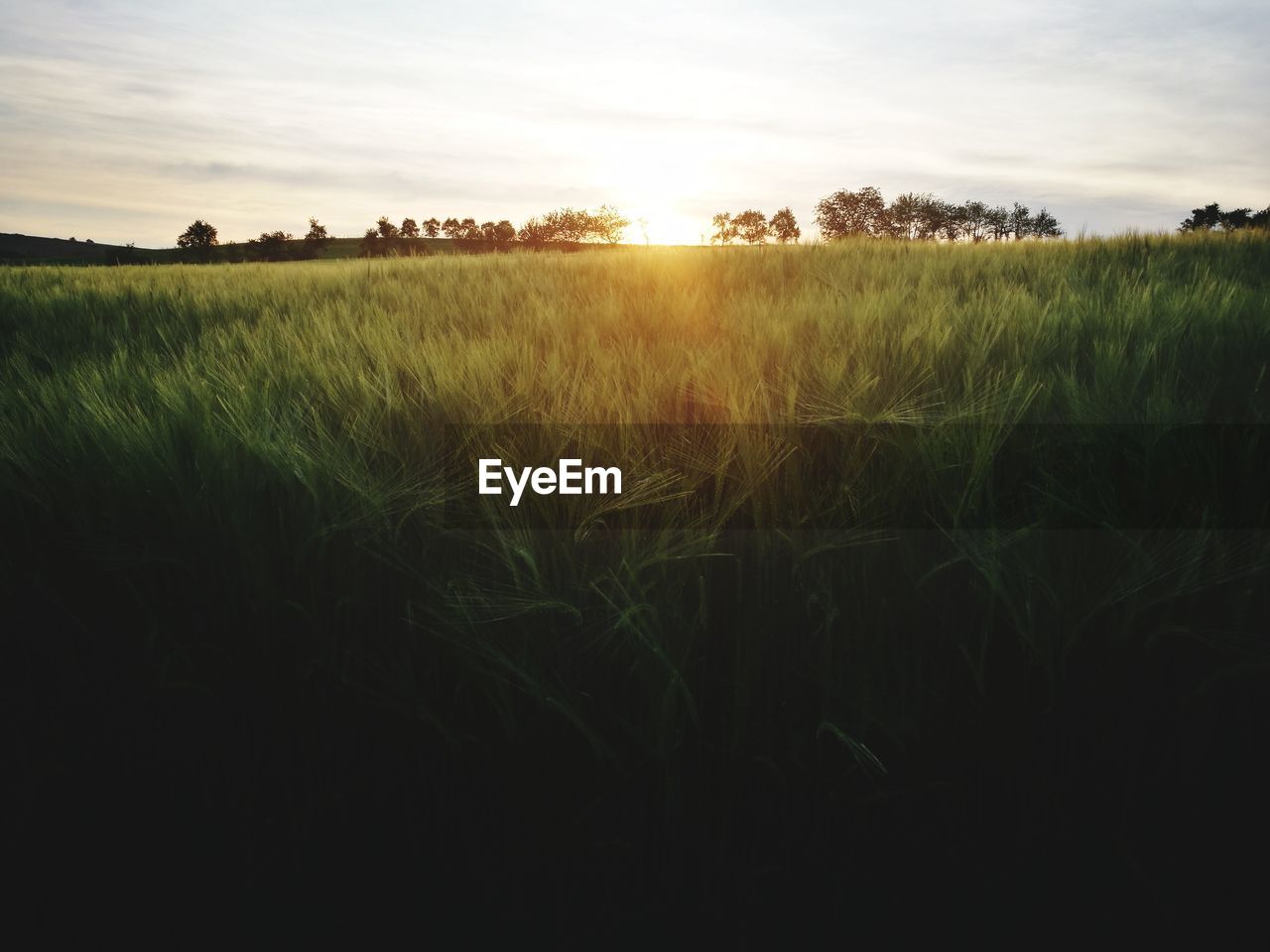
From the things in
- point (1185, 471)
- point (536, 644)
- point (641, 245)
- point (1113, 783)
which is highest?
point (641, 245)

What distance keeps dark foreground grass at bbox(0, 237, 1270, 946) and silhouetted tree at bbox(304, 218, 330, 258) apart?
49.4 metres

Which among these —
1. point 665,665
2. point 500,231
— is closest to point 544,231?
point 500,231

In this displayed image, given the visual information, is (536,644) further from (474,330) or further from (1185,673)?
(474,330)

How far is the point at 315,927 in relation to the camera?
667 millimetres

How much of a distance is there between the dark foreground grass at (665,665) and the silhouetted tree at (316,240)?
49.4 m

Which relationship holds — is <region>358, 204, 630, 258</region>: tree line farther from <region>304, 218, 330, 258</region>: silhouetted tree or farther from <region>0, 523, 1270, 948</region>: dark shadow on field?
<region>0, 523, 1270, 948</region>: dark shadow on field

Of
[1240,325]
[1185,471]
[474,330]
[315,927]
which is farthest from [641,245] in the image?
[315,927]

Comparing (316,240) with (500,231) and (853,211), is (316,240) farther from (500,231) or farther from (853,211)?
(853,211)

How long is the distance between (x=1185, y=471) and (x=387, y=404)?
1.14 metres

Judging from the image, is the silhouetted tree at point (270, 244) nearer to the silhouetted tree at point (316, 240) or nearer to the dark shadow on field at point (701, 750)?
the silhouetted tree at point (316, 240)

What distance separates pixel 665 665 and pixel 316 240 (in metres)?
55.2

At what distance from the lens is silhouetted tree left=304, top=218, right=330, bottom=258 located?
46531 millimetres

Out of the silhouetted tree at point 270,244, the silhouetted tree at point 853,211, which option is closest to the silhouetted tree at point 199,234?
the silhouetted tree at point 270,244

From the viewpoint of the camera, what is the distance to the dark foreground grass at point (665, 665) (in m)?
0.66
